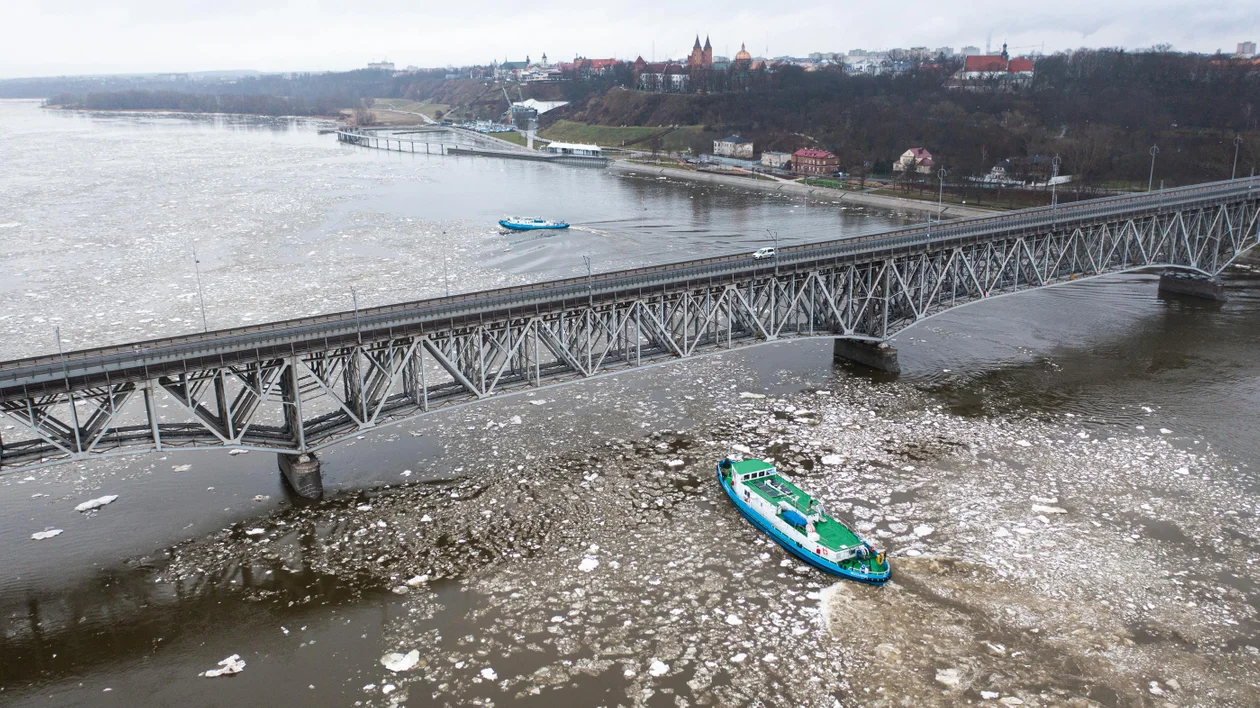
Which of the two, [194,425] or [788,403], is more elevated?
[194,425]

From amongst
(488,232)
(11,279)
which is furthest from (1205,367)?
(11,279)

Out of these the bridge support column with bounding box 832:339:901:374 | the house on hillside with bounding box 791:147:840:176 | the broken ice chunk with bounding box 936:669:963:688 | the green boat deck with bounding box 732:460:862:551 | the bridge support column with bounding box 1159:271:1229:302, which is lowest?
the broken ice chunk with bounding box 936:669:963:688

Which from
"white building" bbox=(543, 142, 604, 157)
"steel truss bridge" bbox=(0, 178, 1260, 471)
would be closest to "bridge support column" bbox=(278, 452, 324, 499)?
"steel truss bridge" bbox=(0, 178, 1260, 471)

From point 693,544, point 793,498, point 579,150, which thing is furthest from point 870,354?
point 579,150

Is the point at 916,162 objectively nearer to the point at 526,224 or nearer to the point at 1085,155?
the point at 1085,155

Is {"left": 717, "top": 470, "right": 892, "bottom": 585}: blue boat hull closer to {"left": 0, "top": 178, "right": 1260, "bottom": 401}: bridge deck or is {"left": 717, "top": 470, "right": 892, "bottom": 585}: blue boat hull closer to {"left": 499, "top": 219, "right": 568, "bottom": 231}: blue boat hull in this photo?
{"left": 0, "top": 178, "right": 1260, "bottom": 401}: bridge deck

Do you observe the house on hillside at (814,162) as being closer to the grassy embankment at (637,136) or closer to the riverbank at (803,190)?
the riverbank at (803,190)

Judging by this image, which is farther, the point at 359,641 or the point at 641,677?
the point at 359,641

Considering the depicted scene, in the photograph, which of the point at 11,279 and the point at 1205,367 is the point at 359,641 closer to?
the point at 1205,367

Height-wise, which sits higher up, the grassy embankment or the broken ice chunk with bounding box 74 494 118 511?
the grassy embankment
